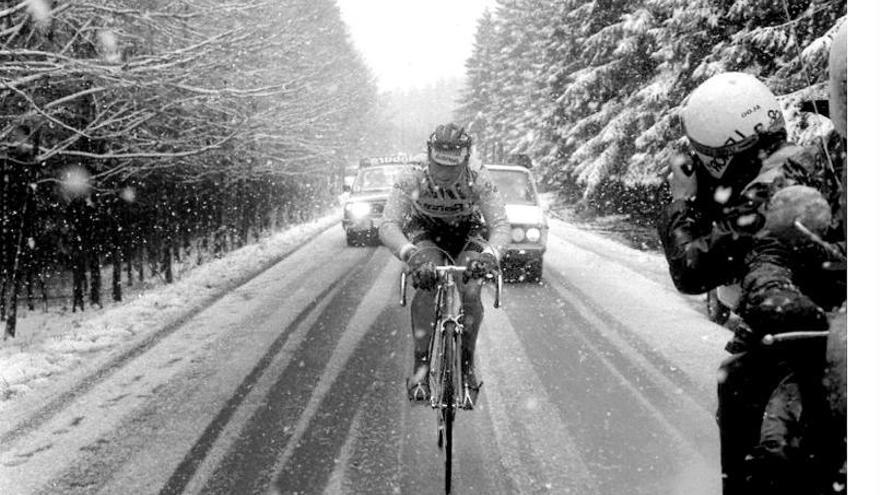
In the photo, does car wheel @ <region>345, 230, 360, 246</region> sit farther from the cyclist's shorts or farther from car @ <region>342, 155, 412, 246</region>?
the cyclist's shorts

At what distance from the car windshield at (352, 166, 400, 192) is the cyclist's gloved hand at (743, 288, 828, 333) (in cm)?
1766

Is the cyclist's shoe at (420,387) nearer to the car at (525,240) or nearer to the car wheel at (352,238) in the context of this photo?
the car at (525,240)

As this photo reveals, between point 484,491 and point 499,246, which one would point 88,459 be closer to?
point 484,491

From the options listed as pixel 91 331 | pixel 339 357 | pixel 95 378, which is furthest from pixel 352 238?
pixel 95 378

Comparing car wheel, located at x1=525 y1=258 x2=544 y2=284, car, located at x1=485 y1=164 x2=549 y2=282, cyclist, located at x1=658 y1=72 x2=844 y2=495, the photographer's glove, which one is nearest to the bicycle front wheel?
cyclist, located at x1=658 y1=72 x2=844 y2=495

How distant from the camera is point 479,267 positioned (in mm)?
4703

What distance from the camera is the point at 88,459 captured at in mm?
4824

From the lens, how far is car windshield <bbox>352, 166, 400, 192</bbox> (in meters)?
19.7

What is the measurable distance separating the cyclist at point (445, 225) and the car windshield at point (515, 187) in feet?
25.4

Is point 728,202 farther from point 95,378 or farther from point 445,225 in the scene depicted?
point 95,378

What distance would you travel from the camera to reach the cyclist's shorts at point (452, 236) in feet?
18.6

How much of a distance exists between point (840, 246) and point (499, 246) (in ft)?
11.7

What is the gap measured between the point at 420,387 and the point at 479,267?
1066 millimetres
